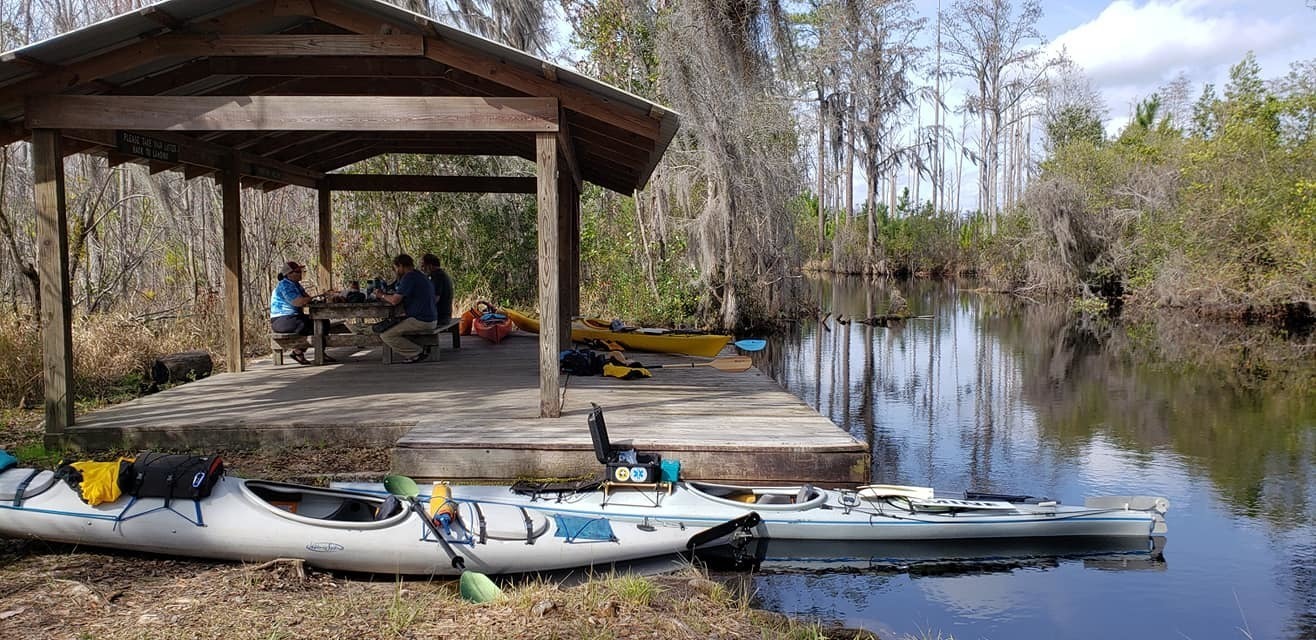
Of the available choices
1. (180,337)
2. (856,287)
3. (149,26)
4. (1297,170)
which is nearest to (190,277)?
(180,337)

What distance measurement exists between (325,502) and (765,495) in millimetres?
2859

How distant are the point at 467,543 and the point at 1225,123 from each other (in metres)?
24.3

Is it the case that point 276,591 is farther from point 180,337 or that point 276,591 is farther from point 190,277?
point 190,277

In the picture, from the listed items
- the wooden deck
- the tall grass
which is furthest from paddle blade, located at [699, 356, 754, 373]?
the tall grass

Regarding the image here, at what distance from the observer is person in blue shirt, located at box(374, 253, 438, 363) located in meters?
9.75

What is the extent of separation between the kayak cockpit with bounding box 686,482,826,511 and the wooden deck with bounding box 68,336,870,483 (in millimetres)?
356

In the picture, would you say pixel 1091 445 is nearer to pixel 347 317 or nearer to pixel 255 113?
pixel 347 317

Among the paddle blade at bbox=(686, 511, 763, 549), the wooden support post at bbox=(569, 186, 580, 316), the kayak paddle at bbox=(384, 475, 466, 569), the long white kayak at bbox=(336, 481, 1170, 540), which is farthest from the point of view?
the wooden support post at bbox=(569, 186, 580, 316)

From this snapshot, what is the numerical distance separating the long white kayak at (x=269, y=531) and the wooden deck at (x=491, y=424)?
1132 mm

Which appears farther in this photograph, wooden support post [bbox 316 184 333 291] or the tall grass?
wooden support post [bbox 316 184 333 291]

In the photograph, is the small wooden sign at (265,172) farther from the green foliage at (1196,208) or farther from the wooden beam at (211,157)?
the green foliage at (1196,208)

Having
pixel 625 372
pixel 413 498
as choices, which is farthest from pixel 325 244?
pixel 413 498

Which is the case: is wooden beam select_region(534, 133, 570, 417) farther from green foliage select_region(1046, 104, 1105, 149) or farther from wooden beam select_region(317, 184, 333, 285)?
green foliage select_region(1046, 104, 1105, 149)

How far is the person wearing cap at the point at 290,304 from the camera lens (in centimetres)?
971
